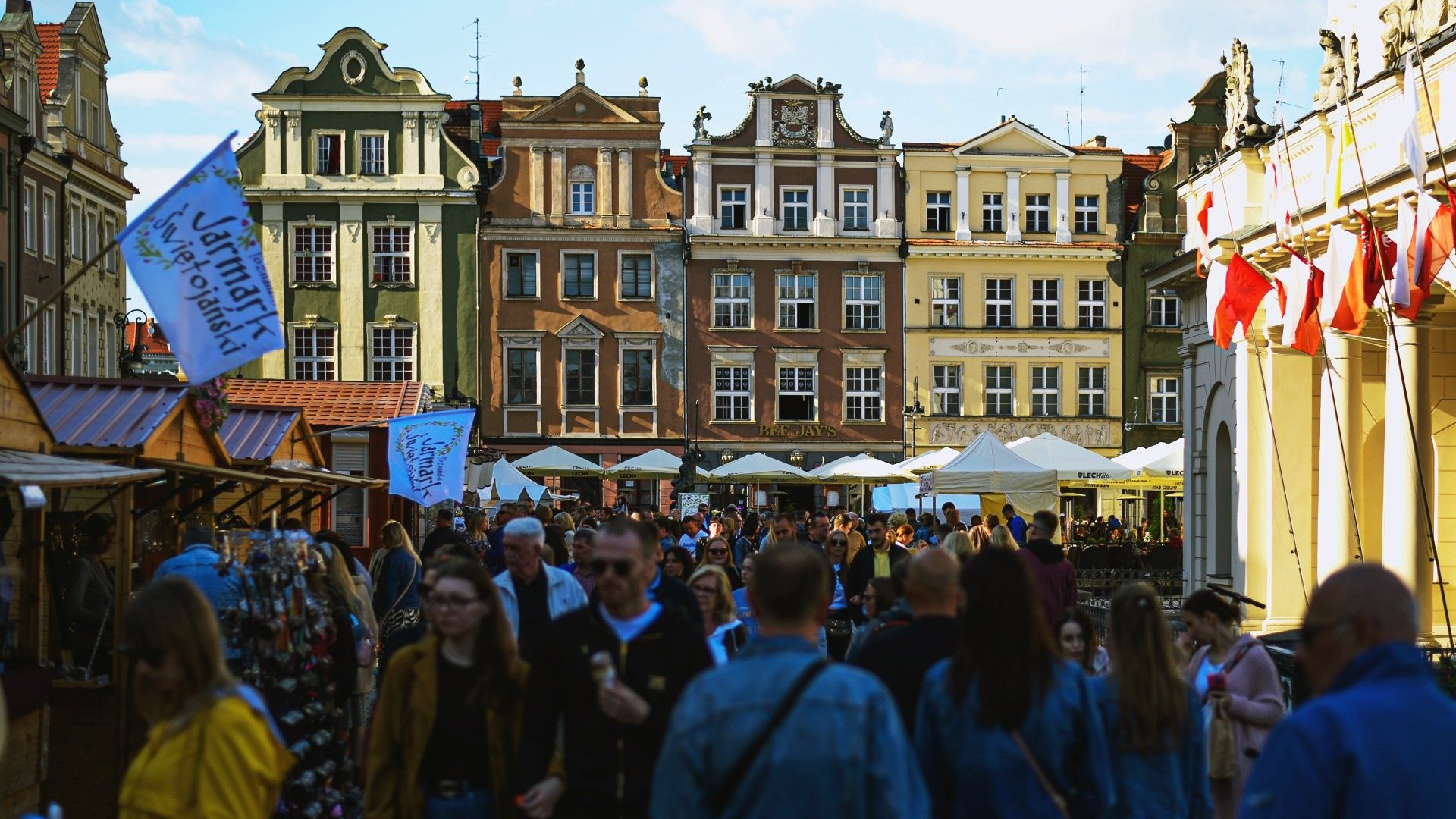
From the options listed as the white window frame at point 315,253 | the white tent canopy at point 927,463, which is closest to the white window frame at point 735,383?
the white window frame at point 315,253

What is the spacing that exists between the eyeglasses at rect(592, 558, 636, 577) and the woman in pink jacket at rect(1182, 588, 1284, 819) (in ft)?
9.32

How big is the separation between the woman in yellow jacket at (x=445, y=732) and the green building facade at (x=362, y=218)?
4367 centimetres

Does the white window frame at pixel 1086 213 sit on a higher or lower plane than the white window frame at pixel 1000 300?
higher

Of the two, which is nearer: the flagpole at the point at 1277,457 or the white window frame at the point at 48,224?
the flagpole at the point at 1277,457

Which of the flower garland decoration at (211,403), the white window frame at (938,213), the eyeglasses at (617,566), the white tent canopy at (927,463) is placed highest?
the white window frame at (938,213)

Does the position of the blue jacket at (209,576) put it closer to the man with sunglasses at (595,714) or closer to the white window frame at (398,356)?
the man with sunglasses at (595,714)

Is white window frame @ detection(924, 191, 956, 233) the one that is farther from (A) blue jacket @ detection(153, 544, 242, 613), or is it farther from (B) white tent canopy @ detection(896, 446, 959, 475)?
(A) blue jacket @ detection(153, 544, 242, 613)

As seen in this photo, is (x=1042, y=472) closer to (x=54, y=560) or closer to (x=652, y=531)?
(x=54, y=560)

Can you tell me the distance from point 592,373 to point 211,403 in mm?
36803

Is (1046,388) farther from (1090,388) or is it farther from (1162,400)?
(1162,400)

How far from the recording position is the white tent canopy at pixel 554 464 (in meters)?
37.4

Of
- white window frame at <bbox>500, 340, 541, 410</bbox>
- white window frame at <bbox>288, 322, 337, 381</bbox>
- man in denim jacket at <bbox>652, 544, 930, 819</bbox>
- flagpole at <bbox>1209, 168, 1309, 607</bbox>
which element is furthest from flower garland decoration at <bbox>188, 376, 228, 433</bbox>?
white window frame at <bbox>500, 340, 541, 410</bbox>

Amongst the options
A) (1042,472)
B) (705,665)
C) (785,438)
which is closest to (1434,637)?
(1042,472)

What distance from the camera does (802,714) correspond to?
161 inches
